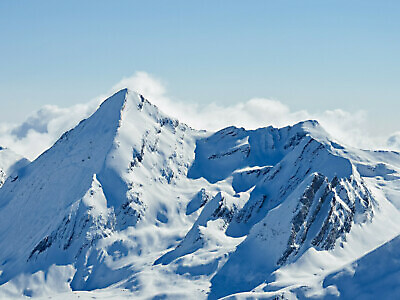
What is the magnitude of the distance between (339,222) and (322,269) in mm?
21050

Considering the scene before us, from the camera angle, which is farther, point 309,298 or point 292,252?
point 292,252

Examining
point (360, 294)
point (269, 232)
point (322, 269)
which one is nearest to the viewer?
point (360, 294)

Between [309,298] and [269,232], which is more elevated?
[269,232]

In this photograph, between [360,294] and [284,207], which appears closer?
[360,294]

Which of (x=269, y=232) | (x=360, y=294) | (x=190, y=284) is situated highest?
(x=269, y=232)

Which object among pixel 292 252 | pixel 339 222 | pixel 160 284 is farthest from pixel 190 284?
pixel 339 222

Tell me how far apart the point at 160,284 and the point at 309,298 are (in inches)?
2045

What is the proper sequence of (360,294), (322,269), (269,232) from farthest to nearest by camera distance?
(269,232), (322,269), (360,294)

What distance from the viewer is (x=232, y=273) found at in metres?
186

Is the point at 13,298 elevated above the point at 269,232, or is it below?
below

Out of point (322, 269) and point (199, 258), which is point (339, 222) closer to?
point (322, 269)

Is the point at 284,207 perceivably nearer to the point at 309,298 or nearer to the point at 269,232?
the point at 269,232

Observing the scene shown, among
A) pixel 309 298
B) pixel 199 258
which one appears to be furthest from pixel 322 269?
pixel 199 258

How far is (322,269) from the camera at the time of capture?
17900 cm
